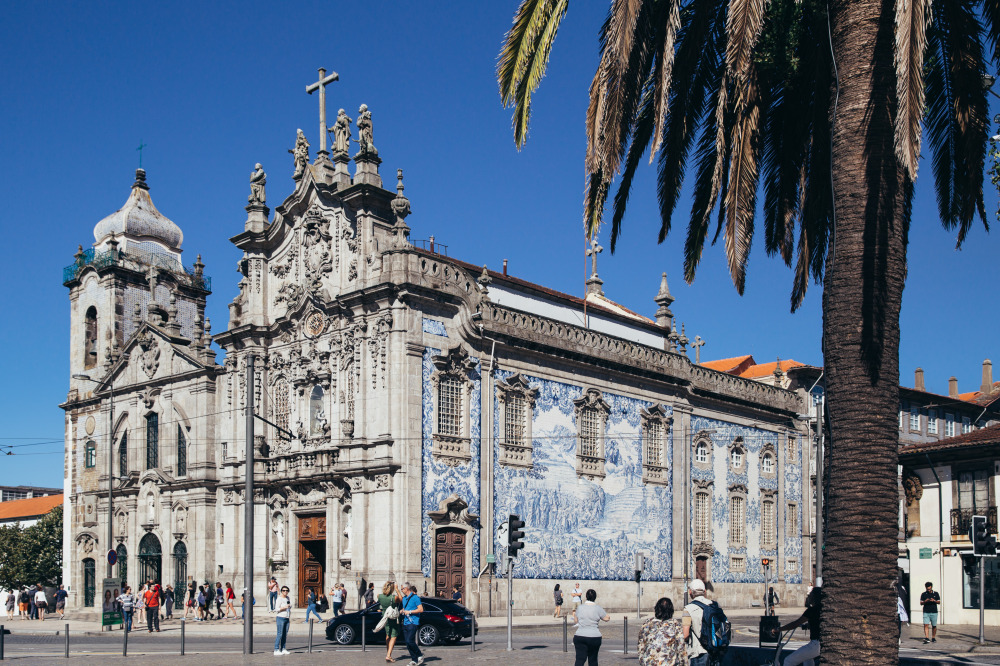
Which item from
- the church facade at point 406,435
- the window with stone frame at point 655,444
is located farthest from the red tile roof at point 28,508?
the window with stone frame at point 655,444

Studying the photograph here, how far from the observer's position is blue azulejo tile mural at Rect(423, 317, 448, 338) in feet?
120

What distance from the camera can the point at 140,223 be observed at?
5853cm

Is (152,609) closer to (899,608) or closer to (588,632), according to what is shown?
(588,632)

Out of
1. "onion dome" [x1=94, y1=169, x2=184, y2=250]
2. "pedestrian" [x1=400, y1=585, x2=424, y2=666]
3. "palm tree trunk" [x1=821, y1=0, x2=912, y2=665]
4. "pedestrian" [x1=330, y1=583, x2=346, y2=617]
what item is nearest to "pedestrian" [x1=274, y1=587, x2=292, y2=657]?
"pedestrian" [x1=400, y1=585, x2=424, y2=666]

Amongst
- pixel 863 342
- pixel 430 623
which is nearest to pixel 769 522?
pixel 430 623

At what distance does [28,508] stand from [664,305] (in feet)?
186

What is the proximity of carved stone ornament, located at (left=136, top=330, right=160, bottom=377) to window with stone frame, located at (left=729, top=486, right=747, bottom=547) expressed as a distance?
27354mm

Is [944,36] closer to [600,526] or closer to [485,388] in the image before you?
[485,388]

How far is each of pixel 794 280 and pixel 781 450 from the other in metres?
37.1

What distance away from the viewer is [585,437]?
138 ft

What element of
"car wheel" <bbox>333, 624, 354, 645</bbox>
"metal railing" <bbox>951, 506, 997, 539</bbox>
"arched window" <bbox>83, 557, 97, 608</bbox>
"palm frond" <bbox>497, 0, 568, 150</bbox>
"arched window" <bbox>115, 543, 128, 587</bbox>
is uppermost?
"palm frond" <bbox>497, 0, 568, 150</bbox>

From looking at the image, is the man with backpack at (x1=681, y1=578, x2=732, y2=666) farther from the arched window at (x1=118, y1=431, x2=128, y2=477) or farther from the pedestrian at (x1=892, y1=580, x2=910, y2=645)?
the arched window at (x1=118, y1=431, x2=128, y2=477)

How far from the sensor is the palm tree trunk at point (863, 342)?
37.2ft

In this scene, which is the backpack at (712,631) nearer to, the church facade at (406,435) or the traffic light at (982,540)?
the traffic light at (982,540)
